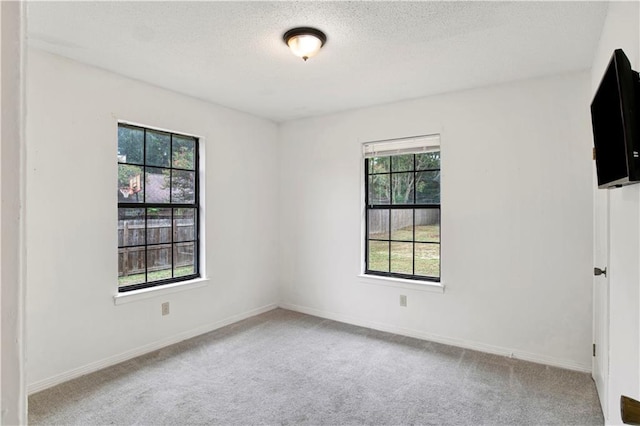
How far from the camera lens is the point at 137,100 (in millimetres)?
3307

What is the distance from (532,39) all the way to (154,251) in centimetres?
361

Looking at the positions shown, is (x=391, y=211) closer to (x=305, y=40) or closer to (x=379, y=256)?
(x=379, y=256)

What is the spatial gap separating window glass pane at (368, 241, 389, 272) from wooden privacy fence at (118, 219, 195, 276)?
1990 mm

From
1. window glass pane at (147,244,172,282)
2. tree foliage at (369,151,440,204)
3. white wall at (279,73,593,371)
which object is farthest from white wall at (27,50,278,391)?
tree foliage at (369,151,440,204)

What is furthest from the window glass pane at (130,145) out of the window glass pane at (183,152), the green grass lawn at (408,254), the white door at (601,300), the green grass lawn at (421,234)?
the white door at (601,300)

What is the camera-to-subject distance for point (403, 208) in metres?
3.97

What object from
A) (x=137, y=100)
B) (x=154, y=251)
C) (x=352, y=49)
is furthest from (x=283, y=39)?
(x=154, y=251)

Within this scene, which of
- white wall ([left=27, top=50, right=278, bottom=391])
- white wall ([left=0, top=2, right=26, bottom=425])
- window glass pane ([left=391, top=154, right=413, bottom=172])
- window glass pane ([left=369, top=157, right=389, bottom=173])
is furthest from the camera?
window glass pane ([left=369, top=157, right=389, bottom=173])

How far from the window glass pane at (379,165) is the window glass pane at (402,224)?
0.49 m

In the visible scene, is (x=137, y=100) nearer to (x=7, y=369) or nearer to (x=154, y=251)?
(x=154, y=251)

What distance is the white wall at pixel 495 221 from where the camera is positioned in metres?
3.02

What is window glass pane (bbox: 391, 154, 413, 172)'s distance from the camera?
393cm

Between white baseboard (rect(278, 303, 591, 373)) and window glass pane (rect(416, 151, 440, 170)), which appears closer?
white baseboard (rect(278, 303, 591, 373))

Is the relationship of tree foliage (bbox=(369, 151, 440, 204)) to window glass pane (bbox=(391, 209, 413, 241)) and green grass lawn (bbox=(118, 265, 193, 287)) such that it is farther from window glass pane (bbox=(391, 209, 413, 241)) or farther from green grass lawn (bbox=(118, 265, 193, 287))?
green grass lawn (bbox=(118, 265, 193, 287))
